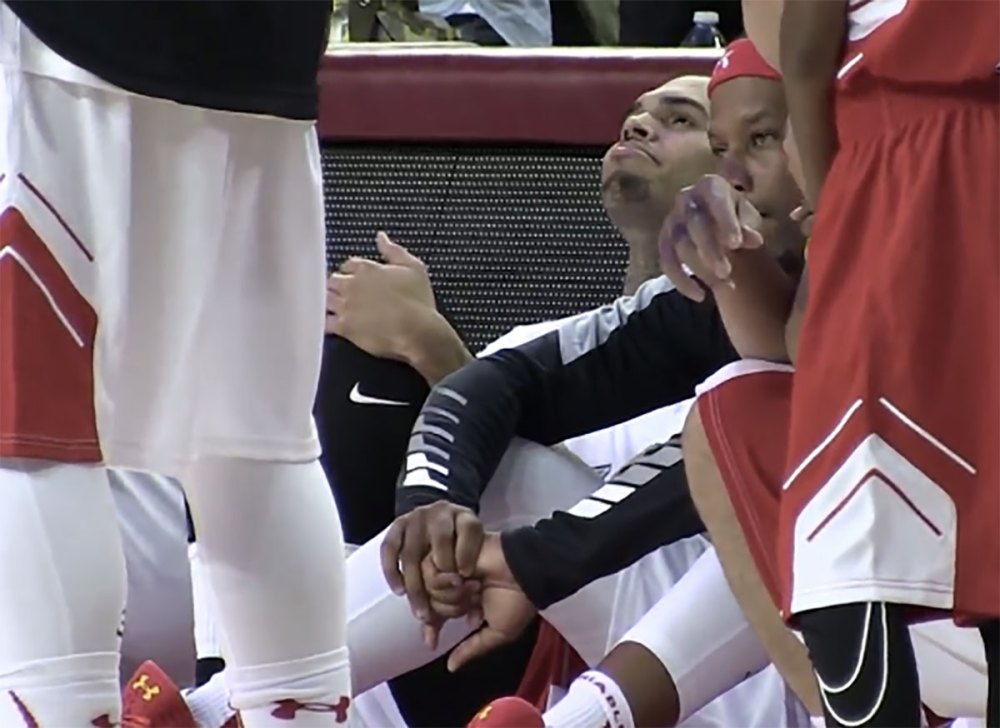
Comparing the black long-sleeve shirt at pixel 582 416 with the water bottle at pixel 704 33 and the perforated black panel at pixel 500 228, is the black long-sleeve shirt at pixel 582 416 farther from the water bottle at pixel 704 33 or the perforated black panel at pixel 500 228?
the water bottle at pixel 704 33

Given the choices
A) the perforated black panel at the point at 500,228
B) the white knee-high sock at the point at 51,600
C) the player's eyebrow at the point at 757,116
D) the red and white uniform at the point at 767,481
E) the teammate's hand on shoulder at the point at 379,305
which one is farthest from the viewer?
the perforated black panel at the point at 500,228

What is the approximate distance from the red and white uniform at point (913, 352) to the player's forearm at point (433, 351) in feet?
2.01

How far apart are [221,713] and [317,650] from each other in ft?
1.02

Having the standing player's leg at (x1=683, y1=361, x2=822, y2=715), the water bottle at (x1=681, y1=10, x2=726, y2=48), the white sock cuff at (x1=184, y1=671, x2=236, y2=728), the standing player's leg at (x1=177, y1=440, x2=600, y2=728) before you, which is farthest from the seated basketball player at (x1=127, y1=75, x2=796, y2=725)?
the water bottle at (x1=681, y1=10, x2=726, y2=48)

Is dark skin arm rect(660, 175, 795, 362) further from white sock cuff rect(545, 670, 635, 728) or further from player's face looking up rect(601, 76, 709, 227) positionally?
player's face looking up rect(601, 76, 709, 227)

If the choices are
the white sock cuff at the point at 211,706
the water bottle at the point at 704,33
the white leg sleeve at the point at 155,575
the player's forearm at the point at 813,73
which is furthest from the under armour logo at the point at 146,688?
the water bottle at the point at 704,33

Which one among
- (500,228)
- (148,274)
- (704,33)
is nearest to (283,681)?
(148,274)

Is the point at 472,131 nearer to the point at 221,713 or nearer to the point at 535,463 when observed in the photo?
the point at 535,463

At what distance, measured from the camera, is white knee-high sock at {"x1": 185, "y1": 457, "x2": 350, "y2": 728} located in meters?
1.02

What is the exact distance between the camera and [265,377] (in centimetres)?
100

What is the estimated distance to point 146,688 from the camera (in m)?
1.30

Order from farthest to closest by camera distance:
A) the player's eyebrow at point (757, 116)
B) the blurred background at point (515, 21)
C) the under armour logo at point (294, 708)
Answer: the blurred background at point (515, 21) < the player's eyebrow at point (757, 116) < the under armour logo at point (294, 708)

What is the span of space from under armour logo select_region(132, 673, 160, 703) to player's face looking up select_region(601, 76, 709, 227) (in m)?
0.61

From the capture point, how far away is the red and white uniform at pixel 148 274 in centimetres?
90
